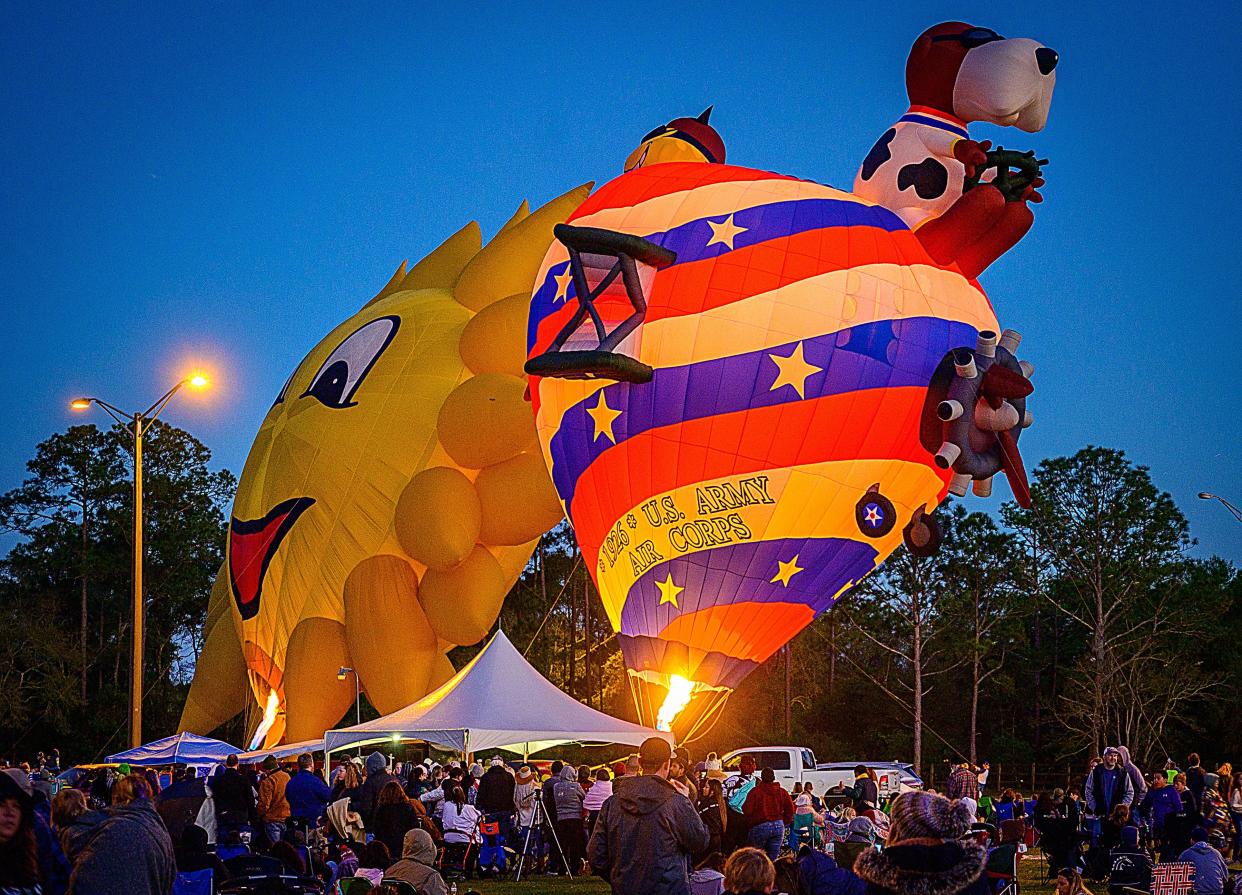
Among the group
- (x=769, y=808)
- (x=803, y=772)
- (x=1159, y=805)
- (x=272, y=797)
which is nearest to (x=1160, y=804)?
(x=1159, y=805)

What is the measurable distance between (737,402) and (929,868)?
11.7m

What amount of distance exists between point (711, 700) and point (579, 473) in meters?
2.90

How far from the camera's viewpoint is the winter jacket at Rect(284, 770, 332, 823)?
11.4m

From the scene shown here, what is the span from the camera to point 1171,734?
39.3 m

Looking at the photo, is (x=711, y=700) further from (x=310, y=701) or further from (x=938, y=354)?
(x=310, y=701)

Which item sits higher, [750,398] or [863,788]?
[750,398]

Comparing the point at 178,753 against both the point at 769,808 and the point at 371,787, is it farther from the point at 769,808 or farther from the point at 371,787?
the point at 769,808

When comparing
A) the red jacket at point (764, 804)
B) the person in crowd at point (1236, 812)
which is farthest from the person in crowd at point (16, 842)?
the person in crowd at point (1236, 812)

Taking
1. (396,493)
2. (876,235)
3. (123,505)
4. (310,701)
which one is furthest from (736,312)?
(123,505)

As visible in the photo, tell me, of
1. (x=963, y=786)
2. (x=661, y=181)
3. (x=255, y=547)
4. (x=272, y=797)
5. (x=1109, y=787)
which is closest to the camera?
(x=272, y=797)

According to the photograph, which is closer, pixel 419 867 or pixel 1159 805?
pixel 419 867

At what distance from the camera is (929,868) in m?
4.19

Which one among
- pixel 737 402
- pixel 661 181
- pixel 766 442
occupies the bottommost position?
pixel 766 442

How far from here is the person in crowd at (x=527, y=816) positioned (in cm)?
1488
